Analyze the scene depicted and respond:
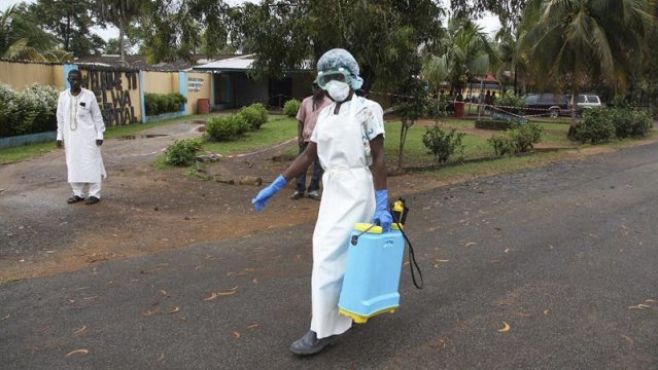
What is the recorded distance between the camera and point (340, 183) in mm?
3498

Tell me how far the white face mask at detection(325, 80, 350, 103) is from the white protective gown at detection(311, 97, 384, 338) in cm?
5

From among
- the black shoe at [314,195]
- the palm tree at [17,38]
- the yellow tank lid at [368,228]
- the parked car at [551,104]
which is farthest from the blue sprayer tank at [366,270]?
the parked car at [551,104]

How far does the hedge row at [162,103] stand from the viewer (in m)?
22.2

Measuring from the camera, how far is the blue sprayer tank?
Answer: 3270 millimetres

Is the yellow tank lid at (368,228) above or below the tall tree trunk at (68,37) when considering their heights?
below

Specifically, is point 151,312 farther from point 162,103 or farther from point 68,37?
point 68,37

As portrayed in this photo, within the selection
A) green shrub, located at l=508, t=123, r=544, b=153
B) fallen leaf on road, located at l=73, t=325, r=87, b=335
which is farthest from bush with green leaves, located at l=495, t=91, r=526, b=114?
fallen leaf on road, located at l=73, t=325, r=87, b=335

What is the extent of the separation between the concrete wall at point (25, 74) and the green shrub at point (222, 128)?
16.9 ft

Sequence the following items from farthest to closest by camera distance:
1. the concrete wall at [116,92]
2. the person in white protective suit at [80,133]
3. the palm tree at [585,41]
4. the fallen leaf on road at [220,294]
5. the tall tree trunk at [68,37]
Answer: the tall tree trunk at [68,37] → the concrete wall at [116,92] → the palm tree at [585,41] → the person in white protective suit at [80,133] → the fallen leaf on road at [220,294]

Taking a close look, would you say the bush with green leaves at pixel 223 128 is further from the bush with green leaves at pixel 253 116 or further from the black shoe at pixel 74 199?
the black shoe at pixel 74 199

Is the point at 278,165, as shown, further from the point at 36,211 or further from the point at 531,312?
the point at 531,312

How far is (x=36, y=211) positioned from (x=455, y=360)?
597 centimetres

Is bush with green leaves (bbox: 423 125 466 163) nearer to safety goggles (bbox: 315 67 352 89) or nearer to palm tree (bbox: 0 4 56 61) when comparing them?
safety goggles (bbox: 315 67 352 89)

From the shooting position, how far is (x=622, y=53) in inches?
749
